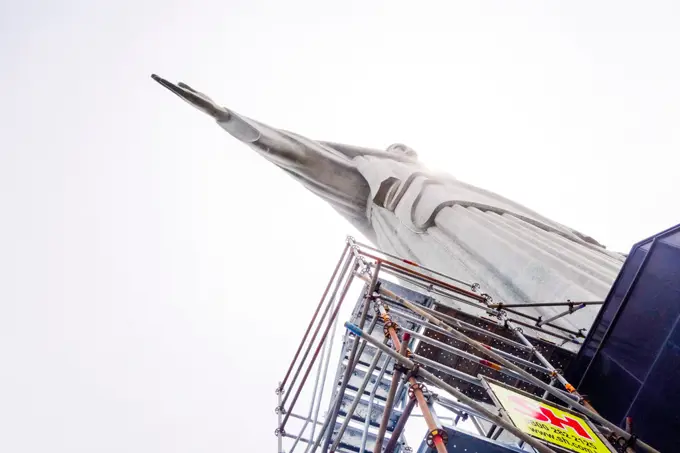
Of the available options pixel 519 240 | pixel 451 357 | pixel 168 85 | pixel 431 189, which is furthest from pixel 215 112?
pixel 451 357

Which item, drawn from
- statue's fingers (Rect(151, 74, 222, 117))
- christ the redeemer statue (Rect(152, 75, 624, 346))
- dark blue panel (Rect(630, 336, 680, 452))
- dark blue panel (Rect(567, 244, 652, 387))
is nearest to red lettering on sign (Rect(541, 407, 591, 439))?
dark blue panel (Rect(630, 336, 680, 452))

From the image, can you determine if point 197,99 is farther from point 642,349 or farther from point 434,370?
point 642,349

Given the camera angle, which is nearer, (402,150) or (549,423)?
(549,423)

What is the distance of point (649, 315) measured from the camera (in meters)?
4.23

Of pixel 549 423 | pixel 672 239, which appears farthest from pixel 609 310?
pixel 549 423

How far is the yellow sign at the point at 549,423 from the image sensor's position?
139 inches

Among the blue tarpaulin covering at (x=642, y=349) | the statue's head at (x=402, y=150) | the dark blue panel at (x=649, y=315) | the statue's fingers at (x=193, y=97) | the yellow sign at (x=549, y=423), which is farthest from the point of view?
the statue's head at (x=402, y=150)

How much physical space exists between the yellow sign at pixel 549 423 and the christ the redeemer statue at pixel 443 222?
2.96 meters

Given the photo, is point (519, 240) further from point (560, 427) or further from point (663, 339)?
point (560, 427)

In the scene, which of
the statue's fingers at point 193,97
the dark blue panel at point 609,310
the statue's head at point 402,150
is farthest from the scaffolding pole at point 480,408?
the statue's head at point 402,150

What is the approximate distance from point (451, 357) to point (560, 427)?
1.90m

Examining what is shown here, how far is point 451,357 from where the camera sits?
5566 millimetres

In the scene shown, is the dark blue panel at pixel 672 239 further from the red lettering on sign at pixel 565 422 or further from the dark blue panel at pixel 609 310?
the red lettering on sign at pixel 565 422

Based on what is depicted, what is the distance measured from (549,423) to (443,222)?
6845 mm
